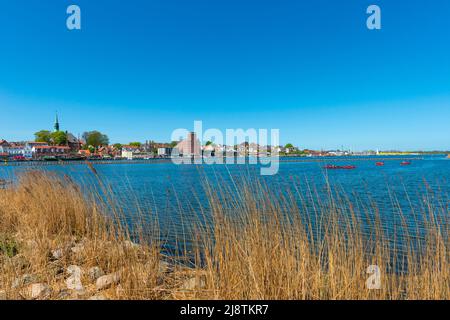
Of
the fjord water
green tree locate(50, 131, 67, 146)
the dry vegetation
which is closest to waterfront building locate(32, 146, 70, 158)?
green tree locate(50, 131, 67, 146)

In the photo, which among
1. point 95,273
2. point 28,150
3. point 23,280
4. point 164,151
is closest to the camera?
point 23,280

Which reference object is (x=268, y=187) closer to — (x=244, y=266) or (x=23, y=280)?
(x=244, y=266)

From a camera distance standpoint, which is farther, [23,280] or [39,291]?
[23,280]

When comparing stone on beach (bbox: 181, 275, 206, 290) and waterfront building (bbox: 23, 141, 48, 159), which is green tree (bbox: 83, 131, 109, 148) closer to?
waterfront building (bbox: 23, 141, 48, 159)

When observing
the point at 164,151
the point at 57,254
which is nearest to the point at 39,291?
the point at 57,254

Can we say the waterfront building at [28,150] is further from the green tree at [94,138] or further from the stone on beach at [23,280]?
the stone on beach at [23,280]

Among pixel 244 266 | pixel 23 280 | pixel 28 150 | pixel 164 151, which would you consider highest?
pixel 28 150

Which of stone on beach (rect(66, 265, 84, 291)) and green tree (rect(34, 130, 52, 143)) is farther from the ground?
green tree (rect(34, 130, 52, 143))

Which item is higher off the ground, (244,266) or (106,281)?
(244,266)

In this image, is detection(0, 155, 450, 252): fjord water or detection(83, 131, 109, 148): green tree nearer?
detection(0, 155, 450, 252): fjord water
